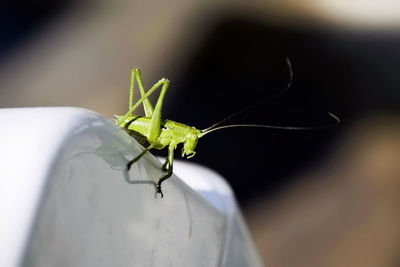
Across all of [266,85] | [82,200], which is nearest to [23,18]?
[266,85]

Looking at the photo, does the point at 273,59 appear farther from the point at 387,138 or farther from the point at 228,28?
the point at 387,138

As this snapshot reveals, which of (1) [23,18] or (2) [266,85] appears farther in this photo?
(1) [23,18]

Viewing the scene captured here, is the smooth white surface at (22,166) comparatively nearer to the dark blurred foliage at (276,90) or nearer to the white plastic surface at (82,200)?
the white plastic surface at (82,200)

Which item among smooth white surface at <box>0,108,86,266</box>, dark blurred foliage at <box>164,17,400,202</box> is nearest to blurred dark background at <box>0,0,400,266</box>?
dark blurred foliage at <box>164,17,400,202</box>

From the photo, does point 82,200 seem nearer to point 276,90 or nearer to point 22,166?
point 22,166

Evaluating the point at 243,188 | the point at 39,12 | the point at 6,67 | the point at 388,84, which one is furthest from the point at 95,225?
the point at 39,12

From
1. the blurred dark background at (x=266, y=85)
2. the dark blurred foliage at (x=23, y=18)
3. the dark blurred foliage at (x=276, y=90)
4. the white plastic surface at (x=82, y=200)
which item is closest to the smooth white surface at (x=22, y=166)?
the white plastic surface at (x=82, y=200)
